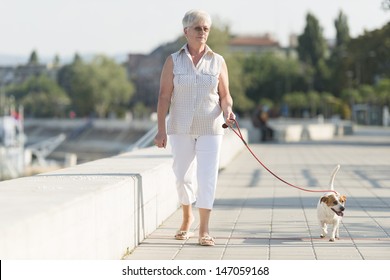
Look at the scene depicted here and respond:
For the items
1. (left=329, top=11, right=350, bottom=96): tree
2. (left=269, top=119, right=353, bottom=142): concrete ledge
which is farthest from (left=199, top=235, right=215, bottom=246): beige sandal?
(left=329, top=11, right=350, bottom=96): tree

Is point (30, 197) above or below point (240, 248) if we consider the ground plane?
above

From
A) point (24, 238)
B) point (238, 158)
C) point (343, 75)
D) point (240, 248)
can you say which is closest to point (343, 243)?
point (240, 248)

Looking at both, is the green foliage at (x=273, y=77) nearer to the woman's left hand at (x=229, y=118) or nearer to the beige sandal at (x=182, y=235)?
the beige sandal at (x=182, y=235)

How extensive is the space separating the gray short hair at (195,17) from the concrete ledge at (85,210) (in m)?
1.46

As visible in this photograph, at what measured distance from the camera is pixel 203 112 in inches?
358

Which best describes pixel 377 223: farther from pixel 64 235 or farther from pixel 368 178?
pixel 368 178

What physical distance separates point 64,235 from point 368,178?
13.0 metres

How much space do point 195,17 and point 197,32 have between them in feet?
0.49

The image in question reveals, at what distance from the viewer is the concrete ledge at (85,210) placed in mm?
5734

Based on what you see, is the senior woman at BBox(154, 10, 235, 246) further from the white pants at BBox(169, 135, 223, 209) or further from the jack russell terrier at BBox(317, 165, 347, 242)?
the jack russell terrier at BBox(317, 165, 347, 242)

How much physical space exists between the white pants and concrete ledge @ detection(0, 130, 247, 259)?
0.43 meters

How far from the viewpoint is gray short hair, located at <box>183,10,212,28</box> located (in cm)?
880

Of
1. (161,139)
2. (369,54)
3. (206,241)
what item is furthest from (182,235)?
(369,54)

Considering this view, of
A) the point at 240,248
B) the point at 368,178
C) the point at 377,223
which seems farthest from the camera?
the point at 368,178
